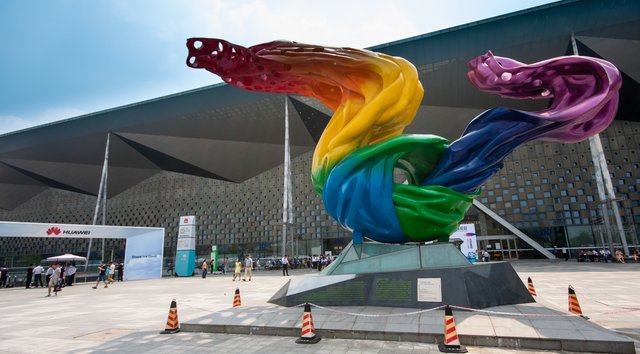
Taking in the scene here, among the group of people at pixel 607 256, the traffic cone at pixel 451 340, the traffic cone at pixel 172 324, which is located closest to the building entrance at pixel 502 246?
the group of people at pixel 607 256

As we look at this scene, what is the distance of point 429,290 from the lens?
8.37 metres

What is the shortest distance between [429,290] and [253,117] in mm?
34928

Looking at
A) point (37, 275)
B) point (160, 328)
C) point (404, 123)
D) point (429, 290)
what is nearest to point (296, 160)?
point (37, 275)

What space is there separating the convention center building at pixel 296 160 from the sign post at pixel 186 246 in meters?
10.8

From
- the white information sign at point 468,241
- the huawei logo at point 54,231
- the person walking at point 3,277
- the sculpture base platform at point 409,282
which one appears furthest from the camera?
the person walking at point 3,277

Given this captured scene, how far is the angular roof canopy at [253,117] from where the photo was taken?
2942 centimetres

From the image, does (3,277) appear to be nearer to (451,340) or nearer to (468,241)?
(451,340)

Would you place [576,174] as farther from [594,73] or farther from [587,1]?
[594,73]

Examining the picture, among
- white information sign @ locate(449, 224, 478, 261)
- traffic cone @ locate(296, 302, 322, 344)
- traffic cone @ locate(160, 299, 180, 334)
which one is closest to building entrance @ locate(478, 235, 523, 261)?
white information sign @ locate(449, 224, 478, 261)

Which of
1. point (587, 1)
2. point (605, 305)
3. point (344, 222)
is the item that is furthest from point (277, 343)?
point (587, 1)

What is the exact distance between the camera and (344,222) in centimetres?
1045

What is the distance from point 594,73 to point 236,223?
44654mm

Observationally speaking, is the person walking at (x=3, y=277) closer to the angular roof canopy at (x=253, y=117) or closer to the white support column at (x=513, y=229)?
the angular roof canopy at (x=253, y=117)

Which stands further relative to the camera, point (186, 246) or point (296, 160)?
point (296, 160)
